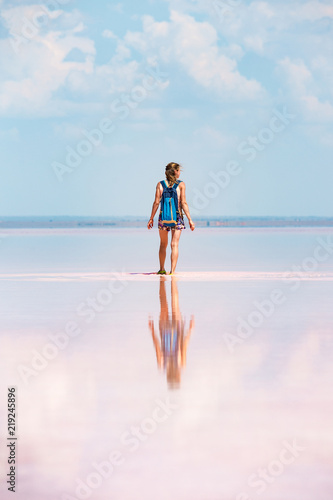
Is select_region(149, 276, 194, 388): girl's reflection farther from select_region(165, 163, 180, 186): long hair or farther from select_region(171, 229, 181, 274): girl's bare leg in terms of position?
select_region(165, 163, 180, 186): long hair

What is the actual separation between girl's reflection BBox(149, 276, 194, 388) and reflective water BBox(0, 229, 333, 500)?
0.05ft

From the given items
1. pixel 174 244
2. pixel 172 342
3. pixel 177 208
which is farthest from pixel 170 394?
pixel 177 208

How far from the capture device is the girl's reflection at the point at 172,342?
693 cm

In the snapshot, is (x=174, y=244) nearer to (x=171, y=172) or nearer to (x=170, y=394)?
(x=171, y=172)

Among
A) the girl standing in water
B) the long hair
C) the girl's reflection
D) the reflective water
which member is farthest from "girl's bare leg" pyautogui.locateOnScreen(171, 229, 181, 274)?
the girl's reflection

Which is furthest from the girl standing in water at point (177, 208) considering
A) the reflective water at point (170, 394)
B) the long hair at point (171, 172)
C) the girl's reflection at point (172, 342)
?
the girl's reflection at point (172, 342)

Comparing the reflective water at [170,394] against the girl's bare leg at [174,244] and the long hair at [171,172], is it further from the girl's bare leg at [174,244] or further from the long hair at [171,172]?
the long hair at [171,172]

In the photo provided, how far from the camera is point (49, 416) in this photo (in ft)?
18.2

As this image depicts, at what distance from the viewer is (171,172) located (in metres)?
16.9

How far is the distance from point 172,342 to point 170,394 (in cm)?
224

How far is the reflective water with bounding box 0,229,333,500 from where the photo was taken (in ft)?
14.4

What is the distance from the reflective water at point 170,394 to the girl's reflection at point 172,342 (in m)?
0.01

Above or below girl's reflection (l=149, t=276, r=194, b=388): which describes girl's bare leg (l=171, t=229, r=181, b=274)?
above

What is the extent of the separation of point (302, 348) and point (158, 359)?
4.13 ft
